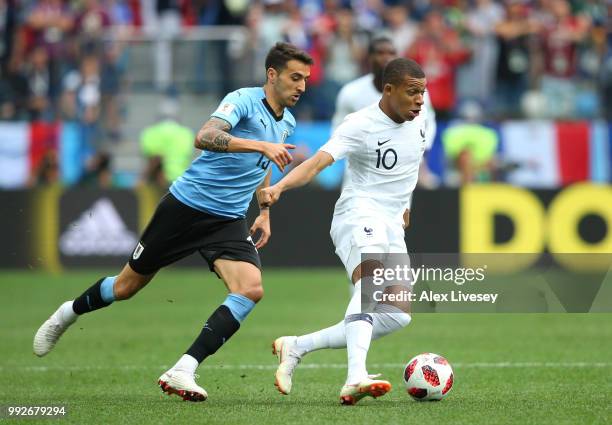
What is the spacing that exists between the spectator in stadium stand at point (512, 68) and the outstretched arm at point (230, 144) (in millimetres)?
12633

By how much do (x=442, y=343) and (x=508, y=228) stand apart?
644 cm

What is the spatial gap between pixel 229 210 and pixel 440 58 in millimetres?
11827

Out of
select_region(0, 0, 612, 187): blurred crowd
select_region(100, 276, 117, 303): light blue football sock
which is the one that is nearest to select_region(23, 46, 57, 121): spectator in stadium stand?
select_region(0, 0, 612, 187): blurred crowd

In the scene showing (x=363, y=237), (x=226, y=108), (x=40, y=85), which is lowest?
(x=40, y=85)

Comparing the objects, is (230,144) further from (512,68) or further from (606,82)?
(606,82)

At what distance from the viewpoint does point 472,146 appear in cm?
1895

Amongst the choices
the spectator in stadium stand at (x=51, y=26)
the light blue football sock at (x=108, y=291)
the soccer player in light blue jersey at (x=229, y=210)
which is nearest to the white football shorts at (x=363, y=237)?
the soccer player in light blue jersey at (x=229, y=210)

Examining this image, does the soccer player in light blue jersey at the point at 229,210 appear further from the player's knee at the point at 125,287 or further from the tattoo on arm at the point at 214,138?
the tattoo on arm at the point at 214,138

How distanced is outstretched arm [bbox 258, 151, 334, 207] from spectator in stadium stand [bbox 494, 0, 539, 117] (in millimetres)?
12523

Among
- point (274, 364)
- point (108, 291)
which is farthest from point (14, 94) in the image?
point (108, 291)

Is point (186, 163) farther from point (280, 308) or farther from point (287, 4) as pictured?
point (280, 308)

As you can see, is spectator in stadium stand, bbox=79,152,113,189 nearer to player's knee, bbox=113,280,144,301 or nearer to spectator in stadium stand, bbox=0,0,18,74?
spectator in stadium stand, bbox=0,0,18,74

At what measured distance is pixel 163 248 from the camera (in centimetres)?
829

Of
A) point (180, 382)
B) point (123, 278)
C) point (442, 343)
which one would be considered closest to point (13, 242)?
point (442, 343)
